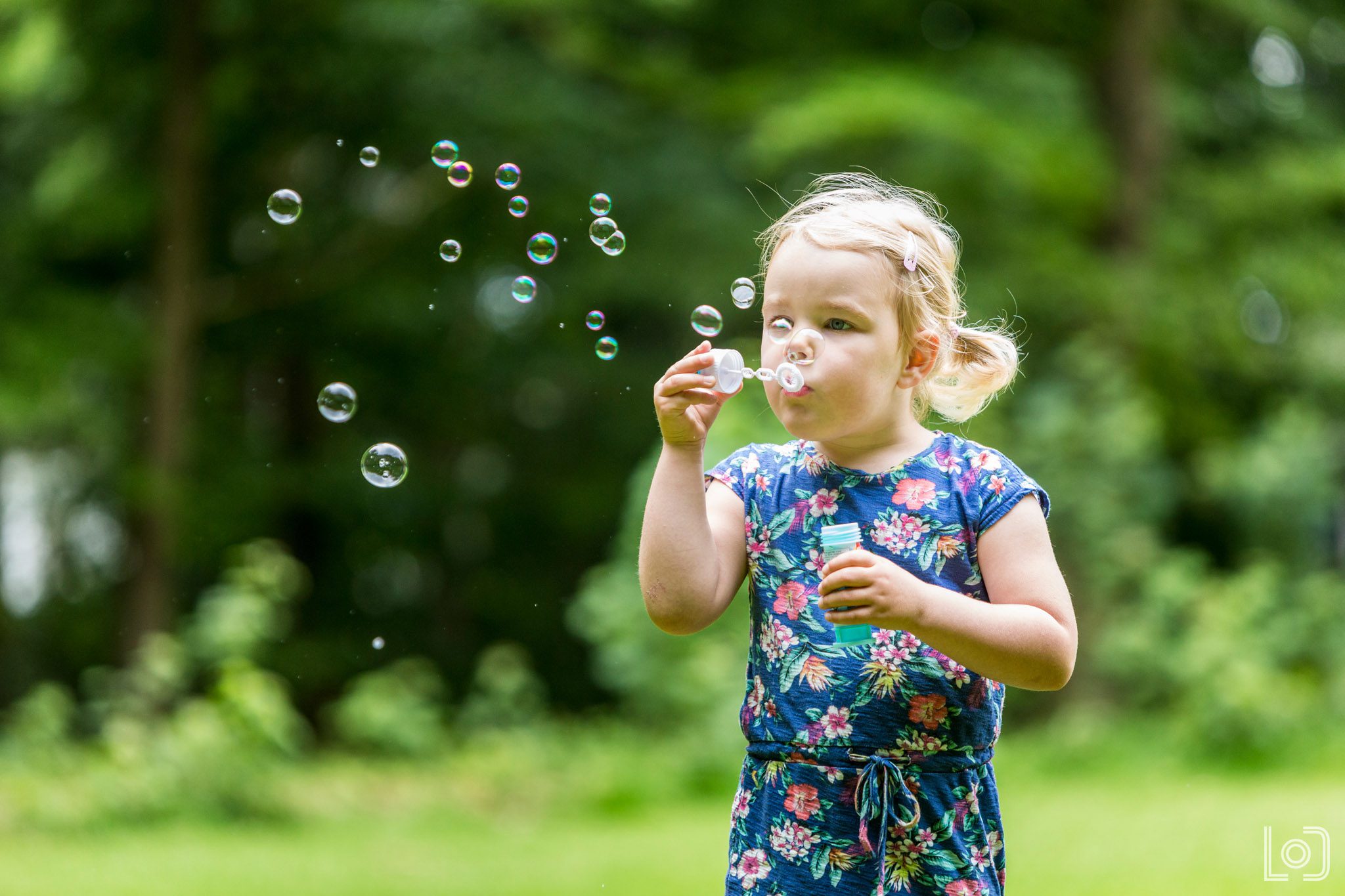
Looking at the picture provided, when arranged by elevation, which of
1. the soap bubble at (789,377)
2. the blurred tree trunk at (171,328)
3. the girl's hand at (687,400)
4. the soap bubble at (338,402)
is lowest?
the girl's hand at (687,400)

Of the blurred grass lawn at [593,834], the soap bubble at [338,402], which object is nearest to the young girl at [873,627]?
the soap bubble at [338,402]

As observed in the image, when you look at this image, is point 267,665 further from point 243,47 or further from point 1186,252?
point 1186,252

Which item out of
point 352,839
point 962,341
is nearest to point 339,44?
point 352,839

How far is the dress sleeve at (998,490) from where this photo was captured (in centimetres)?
166

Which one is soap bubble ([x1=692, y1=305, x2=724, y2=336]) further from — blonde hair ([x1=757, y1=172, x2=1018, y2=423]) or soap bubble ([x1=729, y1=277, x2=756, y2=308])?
blonde hair ([x1=757, y1=172, x2=1018, y2=423])

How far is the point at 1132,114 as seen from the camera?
8.34 meters

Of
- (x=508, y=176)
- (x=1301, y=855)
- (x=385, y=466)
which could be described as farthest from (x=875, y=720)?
(x=1301, y=855)

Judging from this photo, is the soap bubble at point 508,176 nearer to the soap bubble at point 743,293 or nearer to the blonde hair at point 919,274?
the soap bubble at point 743,293

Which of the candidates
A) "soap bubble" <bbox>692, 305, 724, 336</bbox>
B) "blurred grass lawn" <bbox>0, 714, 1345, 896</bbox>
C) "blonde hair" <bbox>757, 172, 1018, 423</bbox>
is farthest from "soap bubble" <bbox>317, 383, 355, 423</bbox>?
"blurred grass lawn" <bbox>0, 714, 1345, 896</bbox>

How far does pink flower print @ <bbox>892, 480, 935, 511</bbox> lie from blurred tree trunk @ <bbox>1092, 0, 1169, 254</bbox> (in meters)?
6.86

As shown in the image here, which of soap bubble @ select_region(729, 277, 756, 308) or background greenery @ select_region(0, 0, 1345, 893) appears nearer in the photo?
soap bubble @ select_region(729, 277, 756, 308)

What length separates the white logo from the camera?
4059 mm

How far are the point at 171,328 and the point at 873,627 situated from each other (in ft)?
23.4

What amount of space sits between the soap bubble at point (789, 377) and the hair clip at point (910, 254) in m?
0.21
